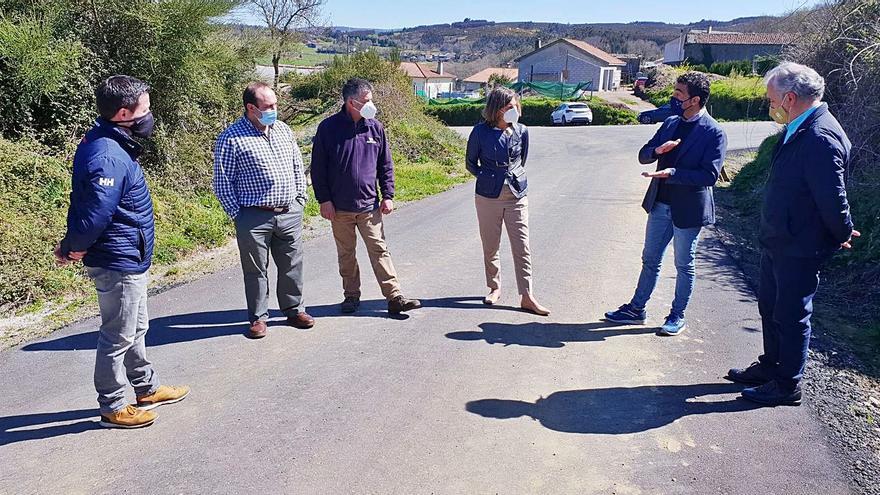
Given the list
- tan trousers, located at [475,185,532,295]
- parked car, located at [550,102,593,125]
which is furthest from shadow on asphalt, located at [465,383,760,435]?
parked car, located at [550,102,593,125]

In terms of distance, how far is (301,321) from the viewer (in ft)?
17.3

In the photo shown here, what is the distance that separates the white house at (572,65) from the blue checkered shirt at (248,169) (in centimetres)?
5928

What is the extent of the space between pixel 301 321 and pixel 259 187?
1187 millimetres

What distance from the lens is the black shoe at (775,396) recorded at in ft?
13.1

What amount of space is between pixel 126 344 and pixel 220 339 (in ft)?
4.70

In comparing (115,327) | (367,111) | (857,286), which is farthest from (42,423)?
(857,286)

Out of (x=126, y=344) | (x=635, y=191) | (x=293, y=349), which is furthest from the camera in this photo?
(x=635, y=191)

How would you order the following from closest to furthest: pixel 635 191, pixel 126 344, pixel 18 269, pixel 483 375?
1. pixel 126 344
2. pixel 483 375
3. pixel 18 269
4. pixel 635 191

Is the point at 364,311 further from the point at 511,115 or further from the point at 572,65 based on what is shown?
the point at 572,65

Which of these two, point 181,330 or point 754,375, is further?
point 181,330

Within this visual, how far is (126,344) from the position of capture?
361 centimetres

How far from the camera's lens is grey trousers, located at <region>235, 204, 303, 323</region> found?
4.82 m

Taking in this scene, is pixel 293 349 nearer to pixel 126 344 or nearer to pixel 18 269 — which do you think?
pixel 126 344

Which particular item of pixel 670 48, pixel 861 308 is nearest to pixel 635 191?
pixel 861 308
